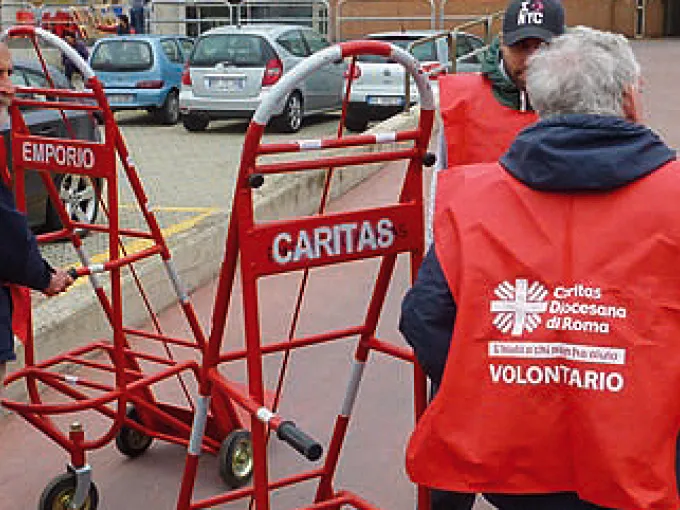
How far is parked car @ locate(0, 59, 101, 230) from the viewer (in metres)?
7.85

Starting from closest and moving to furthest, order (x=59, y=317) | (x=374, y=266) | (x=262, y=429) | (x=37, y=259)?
(x=262, y=429) < (x=37, y=259) < (x=59, y=317) < (x=374, y=266)

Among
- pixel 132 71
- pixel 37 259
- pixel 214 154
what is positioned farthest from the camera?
pixel 132 71

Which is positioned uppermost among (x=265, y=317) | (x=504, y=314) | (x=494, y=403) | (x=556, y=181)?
(x=556, y=181)

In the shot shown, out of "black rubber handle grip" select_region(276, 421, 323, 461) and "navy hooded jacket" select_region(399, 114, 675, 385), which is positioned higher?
"navy hooded jacket" select_region(399, 114, 675, 385)

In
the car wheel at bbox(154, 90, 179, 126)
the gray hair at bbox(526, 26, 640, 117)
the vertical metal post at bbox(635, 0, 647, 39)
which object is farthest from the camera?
the vertical metal post at bbox(635, 0, 647, 39)

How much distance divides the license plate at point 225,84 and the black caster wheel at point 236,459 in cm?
1166

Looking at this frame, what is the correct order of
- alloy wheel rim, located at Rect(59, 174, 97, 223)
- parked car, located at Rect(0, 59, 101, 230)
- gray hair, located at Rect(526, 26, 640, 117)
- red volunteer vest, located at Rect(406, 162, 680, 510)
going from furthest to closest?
alloy wheel rim, located at Rect(59, 174, 97, 223) → parked car, located at Rect(0, 59, 101, 230) → gray hair, located at Rect(526, 26, 640, 117) → red volunteer vest, located at Rect(406, 162, 680, 510)

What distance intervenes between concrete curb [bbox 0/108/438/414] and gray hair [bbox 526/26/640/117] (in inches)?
131

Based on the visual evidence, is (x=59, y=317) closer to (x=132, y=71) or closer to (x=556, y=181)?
(x=556, y=181)

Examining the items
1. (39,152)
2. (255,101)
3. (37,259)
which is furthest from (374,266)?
(255,101)

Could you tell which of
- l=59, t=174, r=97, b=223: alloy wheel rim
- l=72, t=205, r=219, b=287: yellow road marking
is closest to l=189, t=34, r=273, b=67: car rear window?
l=72, t=205, r=219, b=287: yellow road marking

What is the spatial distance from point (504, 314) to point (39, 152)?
234cm

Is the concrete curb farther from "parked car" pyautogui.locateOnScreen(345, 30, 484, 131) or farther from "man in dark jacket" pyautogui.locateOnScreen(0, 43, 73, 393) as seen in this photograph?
"parked car" pyautogui.locateOnScreen(345, 30, 484, 131)

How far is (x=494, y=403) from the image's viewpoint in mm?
2117
